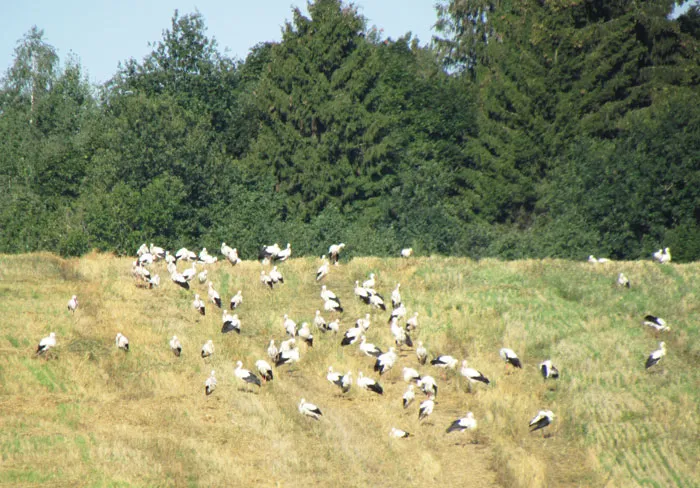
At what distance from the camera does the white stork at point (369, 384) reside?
2684cm

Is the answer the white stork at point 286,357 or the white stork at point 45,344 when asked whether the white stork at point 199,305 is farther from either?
the white stork at point 45,344

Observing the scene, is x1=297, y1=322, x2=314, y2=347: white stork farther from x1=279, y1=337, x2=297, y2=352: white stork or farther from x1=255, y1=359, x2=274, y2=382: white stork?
x1=255, y1=359, x2=274, y2=382: white stork

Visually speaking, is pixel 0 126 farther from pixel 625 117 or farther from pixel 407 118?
pixel 625 117

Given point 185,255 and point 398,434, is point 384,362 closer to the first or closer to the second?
point 398,434

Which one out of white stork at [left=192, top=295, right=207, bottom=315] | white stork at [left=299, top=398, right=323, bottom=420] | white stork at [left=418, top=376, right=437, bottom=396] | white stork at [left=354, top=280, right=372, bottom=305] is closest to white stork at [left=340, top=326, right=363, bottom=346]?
white stork at [left=418, top=376, right=437, bottom=396]

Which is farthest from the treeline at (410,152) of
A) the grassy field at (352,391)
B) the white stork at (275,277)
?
the white stork at (275,277)

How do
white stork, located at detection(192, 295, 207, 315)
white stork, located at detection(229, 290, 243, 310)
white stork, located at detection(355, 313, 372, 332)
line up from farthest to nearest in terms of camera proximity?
1. white stork, located at detection(229, 290, 243, 310)
2. white stork, located at detection(192, 295, 207, 315)
3. white stork, located at detection(355, 313, 372, 332)

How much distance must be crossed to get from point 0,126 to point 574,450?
80.8 m

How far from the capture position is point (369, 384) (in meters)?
26.9

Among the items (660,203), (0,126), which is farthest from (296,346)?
(0,126)

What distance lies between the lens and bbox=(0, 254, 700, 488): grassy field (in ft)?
71.2

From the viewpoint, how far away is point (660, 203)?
60.7 m

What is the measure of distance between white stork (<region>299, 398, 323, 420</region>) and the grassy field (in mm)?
309

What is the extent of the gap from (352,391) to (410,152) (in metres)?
50.8
